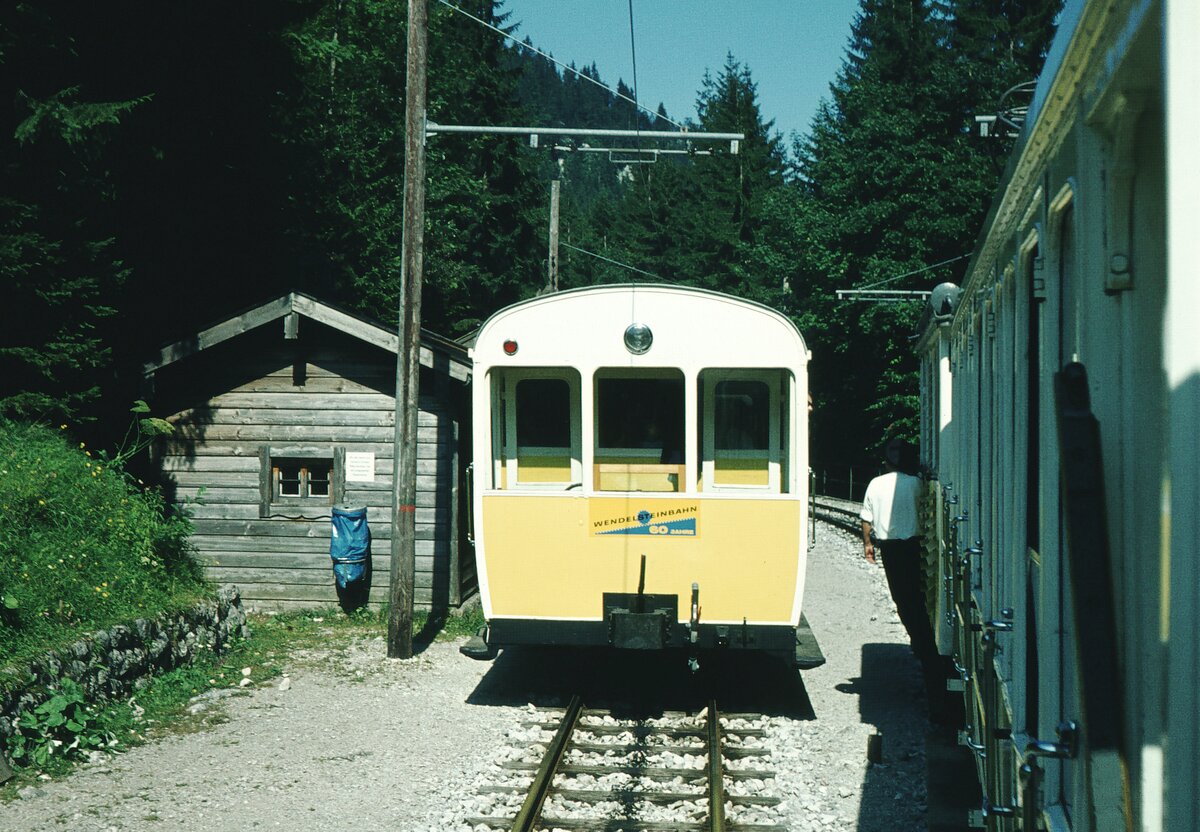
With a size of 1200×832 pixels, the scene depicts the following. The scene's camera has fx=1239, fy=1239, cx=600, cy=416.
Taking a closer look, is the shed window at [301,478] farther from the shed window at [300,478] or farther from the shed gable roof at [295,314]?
the shed gable roof at [295,314]

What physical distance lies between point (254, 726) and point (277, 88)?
37.4ft

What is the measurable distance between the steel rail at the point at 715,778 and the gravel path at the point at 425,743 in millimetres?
391

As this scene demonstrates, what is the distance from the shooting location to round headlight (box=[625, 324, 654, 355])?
30.9 ft

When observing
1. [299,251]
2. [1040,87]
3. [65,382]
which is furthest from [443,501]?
[1040,87]

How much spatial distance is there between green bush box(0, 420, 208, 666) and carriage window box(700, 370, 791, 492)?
475 centimetres

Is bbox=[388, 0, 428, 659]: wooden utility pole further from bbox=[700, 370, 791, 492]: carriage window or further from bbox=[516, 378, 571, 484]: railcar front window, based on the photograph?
bbox=[700, 370, 791, 492]: carriage window

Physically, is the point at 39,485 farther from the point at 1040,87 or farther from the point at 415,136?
the point at 1040,87

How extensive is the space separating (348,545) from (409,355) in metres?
2.84

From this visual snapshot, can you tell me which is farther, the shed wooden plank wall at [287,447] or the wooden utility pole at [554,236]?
the wooden utility pole at [554,236]

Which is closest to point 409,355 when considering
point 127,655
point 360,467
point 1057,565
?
point 360,467

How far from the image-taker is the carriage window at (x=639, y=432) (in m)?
9.61

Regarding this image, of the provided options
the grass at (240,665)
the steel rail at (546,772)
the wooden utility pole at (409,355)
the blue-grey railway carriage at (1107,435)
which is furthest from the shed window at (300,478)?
the blue-grey railway carriage at (1107,435)

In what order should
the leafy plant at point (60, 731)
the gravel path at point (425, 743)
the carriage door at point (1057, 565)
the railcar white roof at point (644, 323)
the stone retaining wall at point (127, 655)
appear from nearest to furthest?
1. the carriage door at point (1057, 565)
2. the gravel path at point (425, 743)
3. the leafy plant at point (60, 731)
4. the stone retaining wall at point (127, 655)
5. the railcar white roof at point (644, 323)

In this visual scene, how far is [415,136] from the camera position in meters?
11.7
